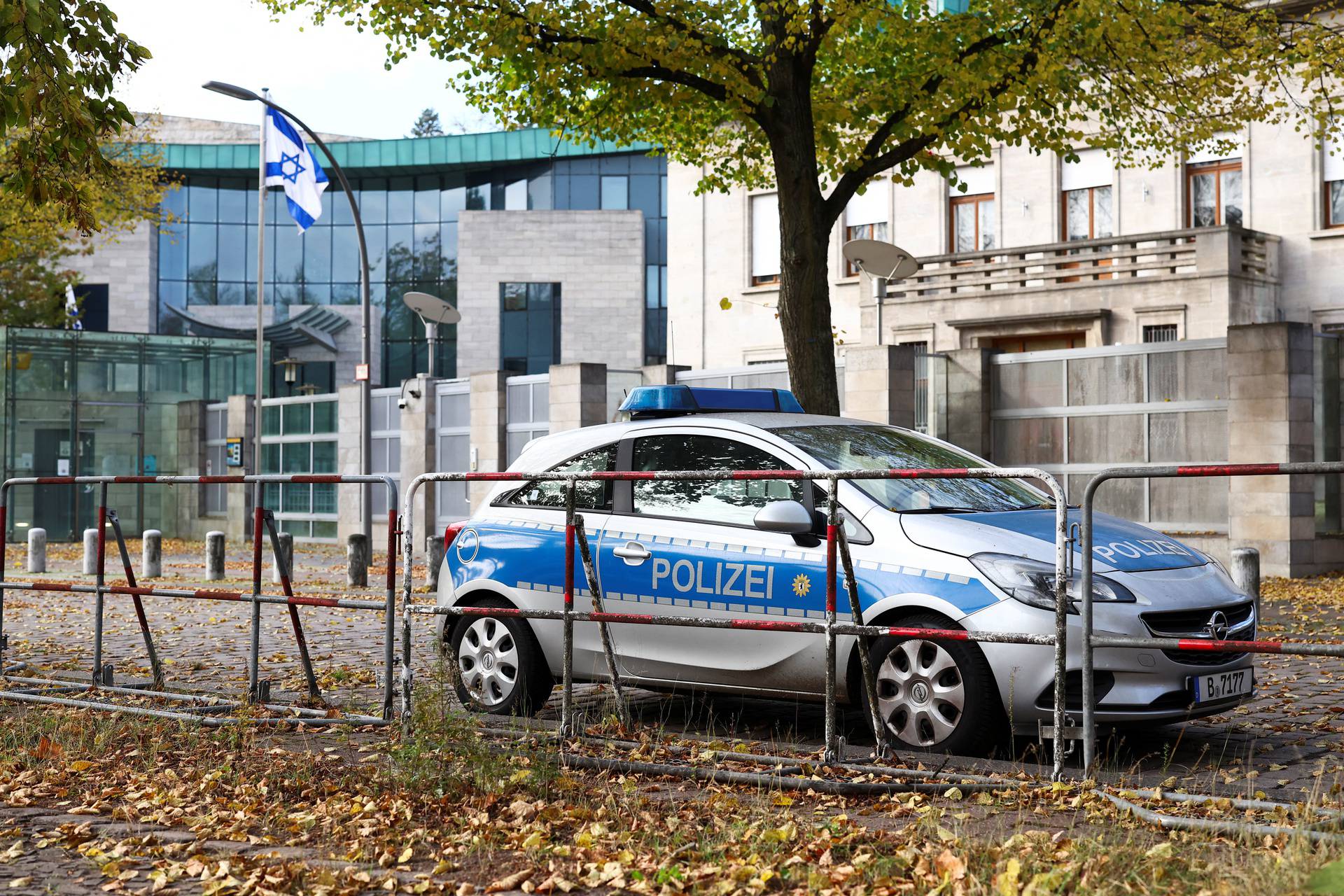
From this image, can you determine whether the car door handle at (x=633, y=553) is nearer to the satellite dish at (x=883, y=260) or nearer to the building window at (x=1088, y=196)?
the satellite dish at (x=883, y=260)

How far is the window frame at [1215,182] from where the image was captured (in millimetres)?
28344

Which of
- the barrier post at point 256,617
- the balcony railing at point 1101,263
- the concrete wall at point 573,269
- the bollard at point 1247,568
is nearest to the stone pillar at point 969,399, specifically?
the bollard at point 1247,568

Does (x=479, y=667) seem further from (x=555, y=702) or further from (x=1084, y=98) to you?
(x=1084, y=98)

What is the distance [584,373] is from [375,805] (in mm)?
18502

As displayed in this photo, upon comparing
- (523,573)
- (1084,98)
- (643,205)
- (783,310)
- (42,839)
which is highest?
(643,205)

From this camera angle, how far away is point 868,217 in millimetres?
33844

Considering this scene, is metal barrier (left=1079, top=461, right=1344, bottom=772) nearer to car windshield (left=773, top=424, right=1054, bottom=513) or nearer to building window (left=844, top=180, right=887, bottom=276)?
car windshield (left=773, top=424, right=1054, bottom=513)

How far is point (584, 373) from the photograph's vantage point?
80.3ft

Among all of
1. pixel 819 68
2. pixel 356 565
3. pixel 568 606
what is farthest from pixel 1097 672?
pixel 356 565

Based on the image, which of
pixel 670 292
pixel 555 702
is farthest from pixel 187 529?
pixel 555 702

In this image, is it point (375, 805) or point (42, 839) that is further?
point (375, 805)

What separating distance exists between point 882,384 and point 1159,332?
922 cm

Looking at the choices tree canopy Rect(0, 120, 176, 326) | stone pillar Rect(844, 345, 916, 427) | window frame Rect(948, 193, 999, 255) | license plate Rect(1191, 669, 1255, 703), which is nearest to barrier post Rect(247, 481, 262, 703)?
license plate Rect(1191, 669, 1255, 703)

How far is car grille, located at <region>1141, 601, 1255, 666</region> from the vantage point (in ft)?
22.2
